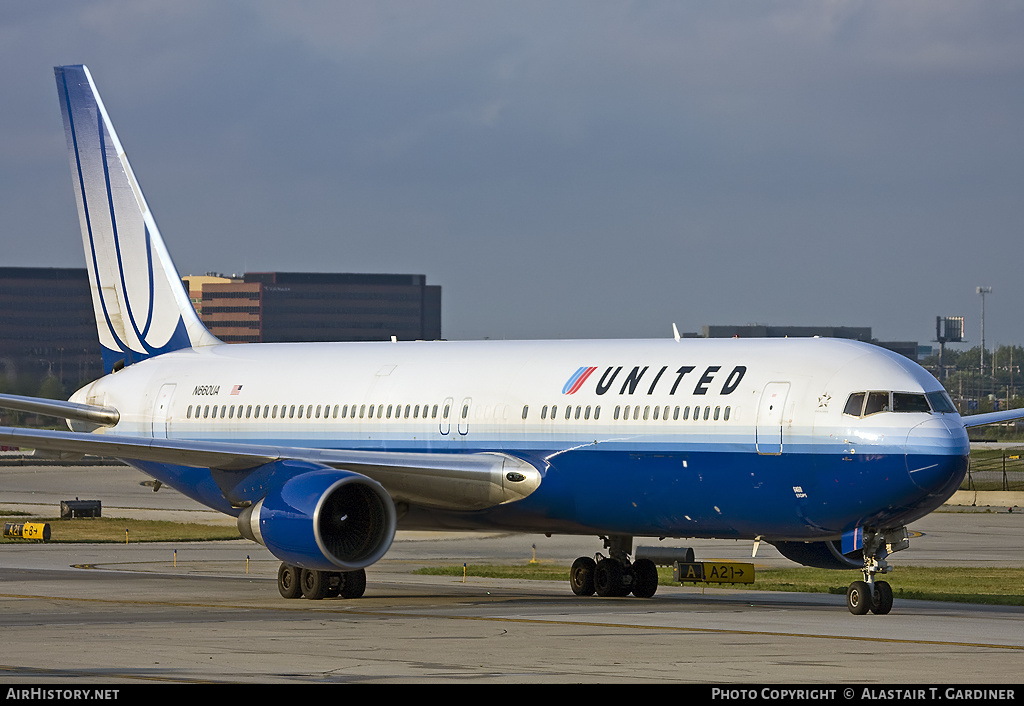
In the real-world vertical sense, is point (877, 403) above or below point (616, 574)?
above

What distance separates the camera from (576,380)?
93.7ft

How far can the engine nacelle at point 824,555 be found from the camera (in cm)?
2733

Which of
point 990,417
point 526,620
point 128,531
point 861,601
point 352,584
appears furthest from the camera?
point 128,531

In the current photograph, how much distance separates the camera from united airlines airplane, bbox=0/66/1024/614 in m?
25.0

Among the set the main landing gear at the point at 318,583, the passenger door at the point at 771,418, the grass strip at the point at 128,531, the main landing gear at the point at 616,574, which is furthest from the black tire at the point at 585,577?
the grass strip at the point at 128,531

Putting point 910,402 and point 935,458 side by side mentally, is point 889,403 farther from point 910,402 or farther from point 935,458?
point 935,458

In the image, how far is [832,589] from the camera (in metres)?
34.0

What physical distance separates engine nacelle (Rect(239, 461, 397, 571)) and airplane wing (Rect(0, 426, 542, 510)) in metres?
0.57

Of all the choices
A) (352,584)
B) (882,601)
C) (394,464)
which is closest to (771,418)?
(882,601)

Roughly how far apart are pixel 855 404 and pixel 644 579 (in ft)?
24.0

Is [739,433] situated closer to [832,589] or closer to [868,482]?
[868,482]

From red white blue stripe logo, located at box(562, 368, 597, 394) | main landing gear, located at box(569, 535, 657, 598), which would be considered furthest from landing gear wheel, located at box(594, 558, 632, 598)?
red white blue stripe logo, located at box(562, 368, 597, 394)

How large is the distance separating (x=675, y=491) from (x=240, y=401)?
11089mm

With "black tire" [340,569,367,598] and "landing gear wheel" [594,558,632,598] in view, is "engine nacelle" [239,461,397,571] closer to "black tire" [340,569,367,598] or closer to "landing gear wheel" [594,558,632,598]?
"black tire" [340,569,367,598]
